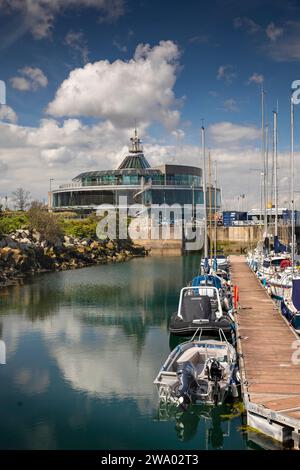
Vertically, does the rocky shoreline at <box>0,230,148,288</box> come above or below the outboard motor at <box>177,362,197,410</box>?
above

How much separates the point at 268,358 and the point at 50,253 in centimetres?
5602

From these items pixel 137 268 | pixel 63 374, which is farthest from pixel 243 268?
pixel 63 374

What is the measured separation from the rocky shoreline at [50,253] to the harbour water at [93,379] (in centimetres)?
1479

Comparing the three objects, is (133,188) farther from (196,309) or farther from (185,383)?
(185,383)

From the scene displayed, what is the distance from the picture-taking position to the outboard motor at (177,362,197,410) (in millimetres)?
19266

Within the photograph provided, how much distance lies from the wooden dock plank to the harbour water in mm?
1429

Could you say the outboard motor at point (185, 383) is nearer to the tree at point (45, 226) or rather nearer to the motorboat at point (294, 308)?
the motorboat at point (294, 308)

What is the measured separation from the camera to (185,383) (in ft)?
64.3

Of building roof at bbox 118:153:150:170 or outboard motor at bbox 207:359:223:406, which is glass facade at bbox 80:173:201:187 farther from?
outboard motor at bbox 207:359:223:406

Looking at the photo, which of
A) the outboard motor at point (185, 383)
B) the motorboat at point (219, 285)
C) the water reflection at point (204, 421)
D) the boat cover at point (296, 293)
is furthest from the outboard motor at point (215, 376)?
the motorboat at point (219, 285)

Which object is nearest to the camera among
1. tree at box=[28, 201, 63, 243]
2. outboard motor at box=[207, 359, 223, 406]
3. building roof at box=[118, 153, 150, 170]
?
outboard motor at box=[207, 359, 223, 406]

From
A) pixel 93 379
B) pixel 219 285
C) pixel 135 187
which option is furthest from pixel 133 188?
pixel 93 379

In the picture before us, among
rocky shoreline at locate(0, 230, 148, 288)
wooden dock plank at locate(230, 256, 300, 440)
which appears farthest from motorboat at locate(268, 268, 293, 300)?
rocky shoreline at locate(0, 230, 148, 288)

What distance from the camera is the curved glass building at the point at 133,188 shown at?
449ft
